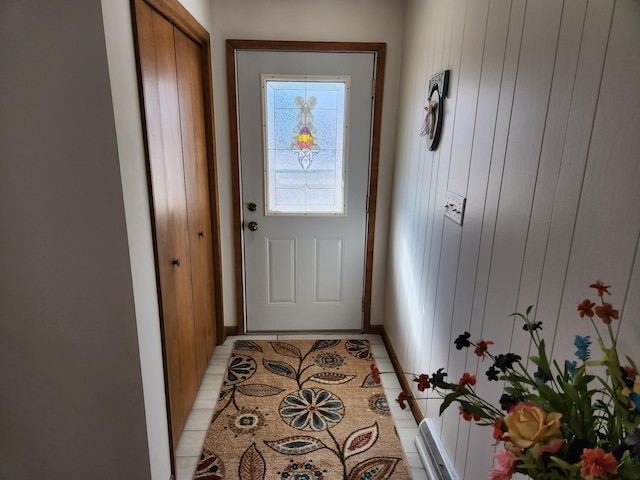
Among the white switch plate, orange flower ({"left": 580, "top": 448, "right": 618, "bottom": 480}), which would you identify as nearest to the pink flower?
orange flower ({"left": 580, "top": 448, "right": 618, "bottom": 480})

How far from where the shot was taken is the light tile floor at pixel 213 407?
1856mm

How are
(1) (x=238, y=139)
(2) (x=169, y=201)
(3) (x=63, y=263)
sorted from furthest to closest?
(1) (x=238, y=139)
(2) (x=169, y=201)
(3) (x=63, y=263)

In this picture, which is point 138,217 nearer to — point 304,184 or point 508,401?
point 508,401

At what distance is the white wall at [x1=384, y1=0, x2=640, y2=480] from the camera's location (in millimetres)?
799

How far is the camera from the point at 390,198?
2.78 m

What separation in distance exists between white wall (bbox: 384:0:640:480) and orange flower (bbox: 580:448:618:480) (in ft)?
1.24

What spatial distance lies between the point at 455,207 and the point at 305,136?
130 cm

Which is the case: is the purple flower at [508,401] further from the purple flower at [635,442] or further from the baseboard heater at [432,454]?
the baseboard heater at [432,454]

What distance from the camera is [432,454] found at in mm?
1749

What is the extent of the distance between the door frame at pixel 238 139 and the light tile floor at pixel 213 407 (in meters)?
0.22

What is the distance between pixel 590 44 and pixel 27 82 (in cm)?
147

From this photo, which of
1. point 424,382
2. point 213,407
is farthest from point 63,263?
point 213,407

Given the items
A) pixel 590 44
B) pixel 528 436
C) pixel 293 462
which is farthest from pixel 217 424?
pixel 590 44

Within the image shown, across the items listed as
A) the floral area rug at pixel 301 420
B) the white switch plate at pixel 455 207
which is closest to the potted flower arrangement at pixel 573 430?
the white switch plate at pixel 455 207
